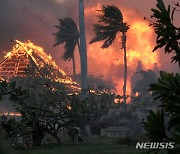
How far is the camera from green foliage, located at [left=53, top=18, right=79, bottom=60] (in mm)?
50250

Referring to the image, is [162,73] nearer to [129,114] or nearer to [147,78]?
[129,114]

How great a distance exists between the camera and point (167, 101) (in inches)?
160

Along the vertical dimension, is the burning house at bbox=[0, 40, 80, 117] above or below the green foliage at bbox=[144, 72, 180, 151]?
above

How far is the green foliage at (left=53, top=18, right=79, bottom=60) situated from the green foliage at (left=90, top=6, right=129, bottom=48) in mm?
12790

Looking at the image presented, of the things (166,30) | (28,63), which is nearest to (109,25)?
(28,63)

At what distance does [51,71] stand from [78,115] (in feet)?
100

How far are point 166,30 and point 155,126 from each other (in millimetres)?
1139

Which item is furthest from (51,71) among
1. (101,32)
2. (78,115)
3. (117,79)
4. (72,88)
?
(117,79)

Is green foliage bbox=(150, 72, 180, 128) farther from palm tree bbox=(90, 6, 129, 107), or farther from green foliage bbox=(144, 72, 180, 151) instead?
palm tree bbox=(90, 6, 129, 107)

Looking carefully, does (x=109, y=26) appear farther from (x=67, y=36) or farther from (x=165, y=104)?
(x=165, y=104)

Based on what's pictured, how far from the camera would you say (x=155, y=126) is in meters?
4.02

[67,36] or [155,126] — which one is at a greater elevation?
[67,36]

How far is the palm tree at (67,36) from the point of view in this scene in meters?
50.2

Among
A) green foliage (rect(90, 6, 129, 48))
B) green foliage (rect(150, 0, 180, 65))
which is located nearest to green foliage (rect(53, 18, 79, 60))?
green foliage (rect(90, 6, 129, 48))
